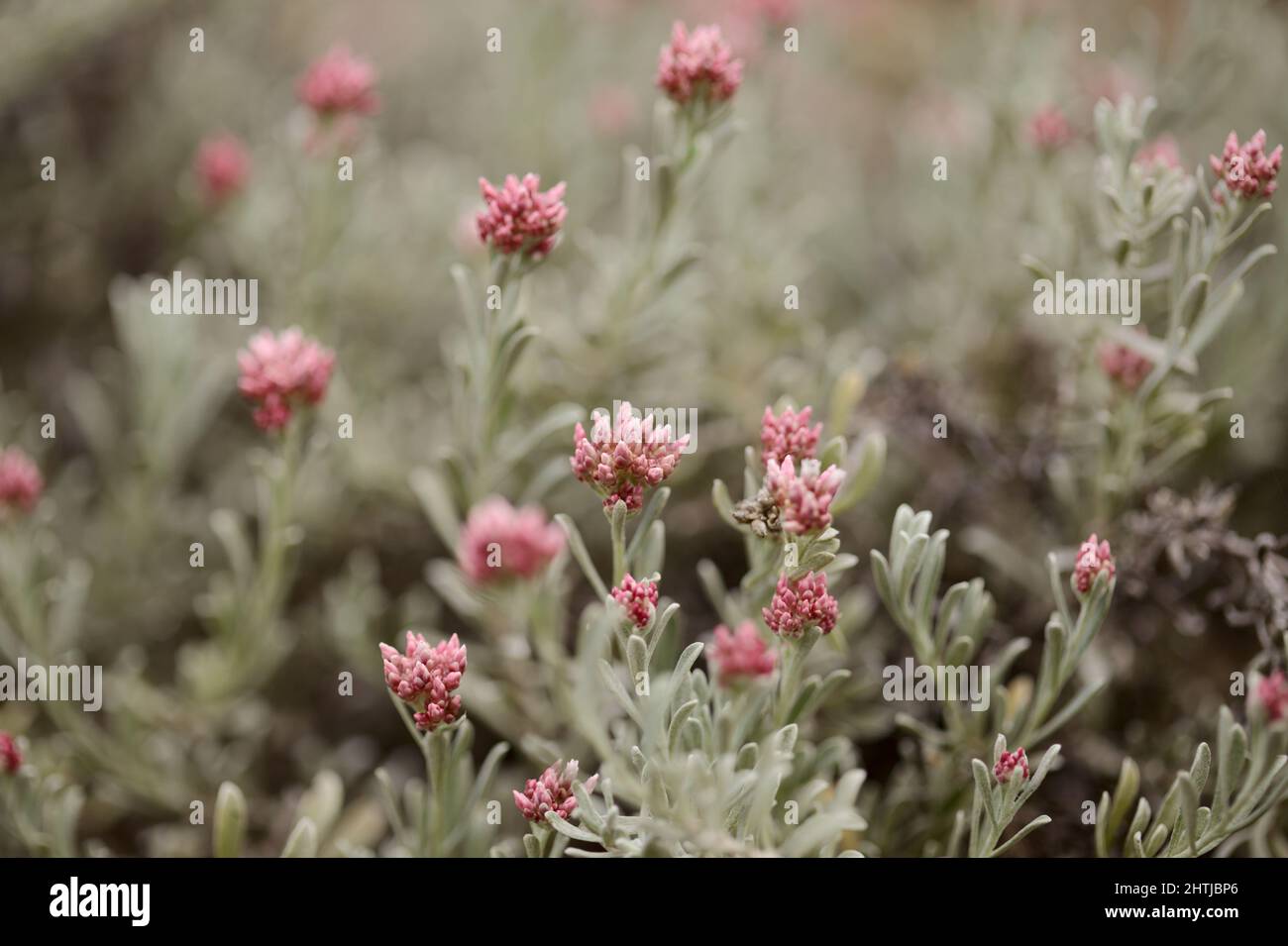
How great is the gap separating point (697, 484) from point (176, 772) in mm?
1041

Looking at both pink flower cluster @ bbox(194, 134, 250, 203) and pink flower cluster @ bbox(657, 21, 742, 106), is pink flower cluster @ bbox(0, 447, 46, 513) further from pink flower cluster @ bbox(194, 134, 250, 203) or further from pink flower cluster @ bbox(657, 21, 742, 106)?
pink flower cluster @ bbox(657, 21, 742, 106)

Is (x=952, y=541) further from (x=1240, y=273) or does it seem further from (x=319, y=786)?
(x=319, y=786)

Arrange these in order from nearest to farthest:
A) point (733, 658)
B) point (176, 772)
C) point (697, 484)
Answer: point (733, 658) → point (176, 772) → point (697, 484)

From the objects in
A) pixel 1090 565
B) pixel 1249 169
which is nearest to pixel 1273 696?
pixel 1090 565

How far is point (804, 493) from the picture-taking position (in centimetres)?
107

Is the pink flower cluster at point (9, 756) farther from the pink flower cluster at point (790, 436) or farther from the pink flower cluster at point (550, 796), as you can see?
the pink flower cluster at point (790, 436)

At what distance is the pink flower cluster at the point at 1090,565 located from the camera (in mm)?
Answer: 1209

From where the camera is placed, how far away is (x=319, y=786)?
151 cm

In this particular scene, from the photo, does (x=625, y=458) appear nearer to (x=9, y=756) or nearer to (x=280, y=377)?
(x=280, y=377)

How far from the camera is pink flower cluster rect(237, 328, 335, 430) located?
1.48m

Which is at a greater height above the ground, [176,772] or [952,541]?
[952,541]

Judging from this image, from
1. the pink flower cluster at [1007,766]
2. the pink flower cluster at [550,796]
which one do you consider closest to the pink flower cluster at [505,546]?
the pink flower cluster at [550,796]

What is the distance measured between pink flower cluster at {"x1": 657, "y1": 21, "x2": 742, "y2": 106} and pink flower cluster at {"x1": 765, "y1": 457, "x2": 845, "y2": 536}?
0.62 m

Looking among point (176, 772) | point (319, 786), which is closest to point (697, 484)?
point (319, 786)
